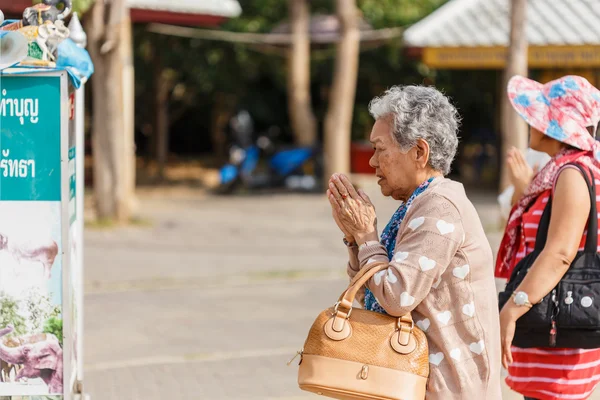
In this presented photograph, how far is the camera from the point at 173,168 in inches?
944

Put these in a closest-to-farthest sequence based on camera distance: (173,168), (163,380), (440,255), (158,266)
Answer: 1. (440,255)
2. (163,380)
3. (158,266)
4. (173,168)

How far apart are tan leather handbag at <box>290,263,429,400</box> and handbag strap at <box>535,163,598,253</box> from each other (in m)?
0.97

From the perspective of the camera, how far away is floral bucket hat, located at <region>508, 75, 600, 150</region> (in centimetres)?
365

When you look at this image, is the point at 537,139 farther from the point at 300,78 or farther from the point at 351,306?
the point at 300,78

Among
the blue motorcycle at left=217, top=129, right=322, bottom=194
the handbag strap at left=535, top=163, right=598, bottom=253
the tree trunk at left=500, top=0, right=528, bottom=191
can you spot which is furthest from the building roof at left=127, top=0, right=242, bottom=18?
the handbag strap at left=535, top=163, right=598, bottom=253

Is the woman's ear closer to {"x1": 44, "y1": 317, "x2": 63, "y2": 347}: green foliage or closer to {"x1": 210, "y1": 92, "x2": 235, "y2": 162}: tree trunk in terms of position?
{"x1": 44, "y1": 317, "x2": 63, "y2": 347}: green foliage

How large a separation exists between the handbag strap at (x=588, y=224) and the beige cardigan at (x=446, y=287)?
71 cm

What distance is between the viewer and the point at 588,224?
357cm

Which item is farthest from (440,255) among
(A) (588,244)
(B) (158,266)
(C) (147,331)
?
(B) (158,266)

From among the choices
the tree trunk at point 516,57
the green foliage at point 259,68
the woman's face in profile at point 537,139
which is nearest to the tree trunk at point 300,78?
the green foliage at point 259,68

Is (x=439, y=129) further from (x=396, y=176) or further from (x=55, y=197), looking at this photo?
(x=55, y=197)

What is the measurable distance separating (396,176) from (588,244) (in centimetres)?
96

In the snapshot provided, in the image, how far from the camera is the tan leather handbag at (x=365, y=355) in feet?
9.07

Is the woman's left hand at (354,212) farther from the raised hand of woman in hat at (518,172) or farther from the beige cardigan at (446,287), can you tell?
the raised hand of woman in hat at (518,172)
